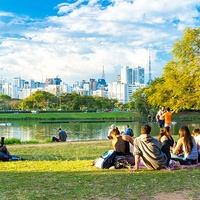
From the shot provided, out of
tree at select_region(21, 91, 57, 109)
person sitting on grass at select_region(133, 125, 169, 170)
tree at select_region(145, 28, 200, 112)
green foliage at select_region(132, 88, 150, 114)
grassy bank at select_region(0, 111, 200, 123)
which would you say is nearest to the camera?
person sitting on grass at select_region(133, 125, 169, 170)

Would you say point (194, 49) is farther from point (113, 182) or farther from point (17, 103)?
point (17, 103)

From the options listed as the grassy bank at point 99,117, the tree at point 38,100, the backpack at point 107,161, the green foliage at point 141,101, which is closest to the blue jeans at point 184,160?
the backpack at point 107,161

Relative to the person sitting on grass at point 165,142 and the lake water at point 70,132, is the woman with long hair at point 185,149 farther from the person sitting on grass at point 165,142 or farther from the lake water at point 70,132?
the lake water at point 70,132

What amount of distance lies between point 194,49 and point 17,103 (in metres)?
101

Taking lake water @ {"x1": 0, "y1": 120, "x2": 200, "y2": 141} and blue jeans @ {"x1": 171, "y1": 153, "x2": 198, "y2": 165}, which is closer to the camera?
blue jeans @ {"x1": 171, "y1": 153, "x2": 198, "y2": 165}

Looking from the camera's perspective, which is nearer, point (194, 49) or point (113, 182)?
point (113, 182)

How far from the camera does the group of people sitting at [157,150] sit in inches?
339

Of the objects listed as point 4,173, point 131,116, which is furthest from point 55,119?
point 4,173

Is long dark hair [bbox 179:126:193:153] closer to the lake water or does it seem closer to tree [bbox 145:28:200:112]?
tree [bbox 145:28:200:112]

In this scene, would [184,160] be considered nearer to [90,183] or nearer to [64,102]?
[90,183]

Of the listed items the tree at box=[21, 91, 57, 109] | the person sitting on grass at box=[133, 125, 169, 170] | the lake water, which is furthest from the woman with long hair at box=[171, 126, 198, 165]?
the tree at box=[21, 91, 57, 109]

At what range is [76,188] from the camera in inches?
275

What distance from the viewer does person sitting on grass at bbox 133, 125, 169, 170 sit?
859 cm

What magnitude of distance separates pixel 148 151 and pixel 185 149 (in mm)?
1173
